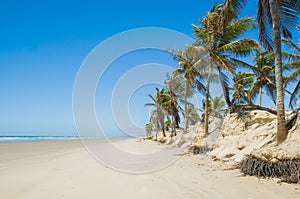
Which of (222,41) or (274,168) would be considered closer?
(274,168)

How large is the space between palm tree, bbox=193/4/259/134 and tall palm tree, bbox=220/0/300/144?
363 cm

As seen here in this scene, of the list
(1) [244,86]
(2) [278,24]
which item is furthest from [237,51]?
(1) [244,86]

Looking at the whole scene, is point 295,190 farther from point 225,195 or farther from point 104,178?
point 104,178

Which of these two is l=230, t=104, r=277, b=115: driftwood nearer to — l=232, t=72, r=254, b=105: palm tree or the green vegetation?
the green vegetation

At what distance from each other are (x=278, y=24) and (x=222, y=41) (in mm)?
7788

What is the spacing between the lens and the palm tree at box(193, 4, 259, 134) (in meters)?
15.0

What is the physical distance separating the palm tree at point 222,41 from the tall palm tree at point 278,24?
363 centimetres

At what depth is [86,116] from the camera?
45.3 feet

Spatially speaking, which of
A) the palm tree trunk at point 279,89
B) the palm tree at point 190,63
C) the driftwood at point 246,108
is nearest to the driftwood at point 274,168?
the palm tree trunk at point 279,89

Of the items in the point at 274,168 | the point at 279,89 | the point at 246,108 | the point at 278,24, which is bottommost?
the point at 274,168

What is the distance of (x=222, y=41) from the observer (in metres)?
16.3

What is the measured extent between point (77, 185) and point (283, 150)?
6716mm

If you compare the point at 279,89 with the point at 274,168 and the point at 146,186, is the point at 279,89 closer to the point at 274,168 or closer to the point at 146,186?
the point at 274,168

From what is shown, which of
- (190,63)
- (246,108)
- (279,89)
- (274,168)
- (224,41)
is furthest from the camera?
(190,63)
